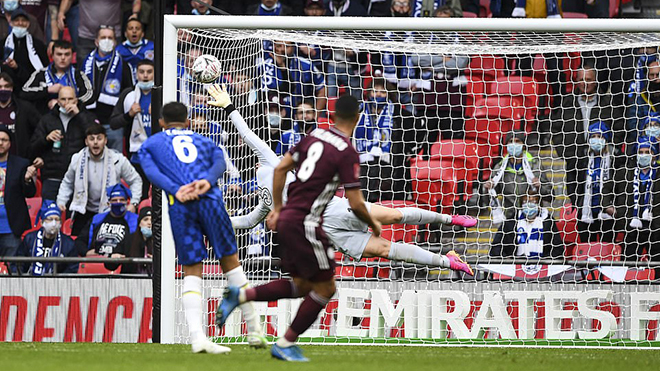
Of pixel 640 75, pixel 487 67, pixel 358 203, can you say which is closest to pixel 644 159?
pixel 640 75

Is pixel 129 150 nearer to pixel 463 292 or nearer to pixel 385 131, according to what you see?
pixel 385 131

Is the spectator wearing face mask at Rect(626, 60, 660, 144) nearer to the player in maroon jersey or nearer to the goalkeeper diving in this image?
the goalkeeper diving

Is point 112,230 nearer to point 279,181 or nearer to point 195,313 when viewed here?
point 195,313

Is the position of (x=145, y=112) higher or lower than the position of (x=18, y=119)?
higher

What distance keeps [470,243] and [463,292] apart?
1225 mm

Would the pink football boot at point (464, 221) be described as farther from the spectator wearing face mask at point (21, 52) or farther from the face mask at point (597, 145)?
the spectator wearing face mask at point (21, 52)

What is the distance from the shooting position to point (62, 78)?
13.6 metres

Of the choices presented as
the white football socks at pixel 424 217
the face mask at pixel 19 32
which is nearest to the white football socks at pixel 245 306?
the white football socks at pixel 424 217

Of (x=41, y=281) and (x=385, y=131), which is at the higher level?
(x=385, y=131)

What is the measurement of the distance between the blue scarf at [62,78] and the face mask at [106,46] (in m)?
0.46

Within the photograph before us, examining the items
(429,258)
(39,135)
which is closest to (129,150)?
(39,135)

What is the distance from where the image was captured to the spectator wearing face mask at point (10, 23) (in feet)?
46.2

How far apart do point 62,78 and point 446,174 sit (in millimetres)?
5150

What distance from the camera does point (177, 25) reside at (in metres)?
9.51
